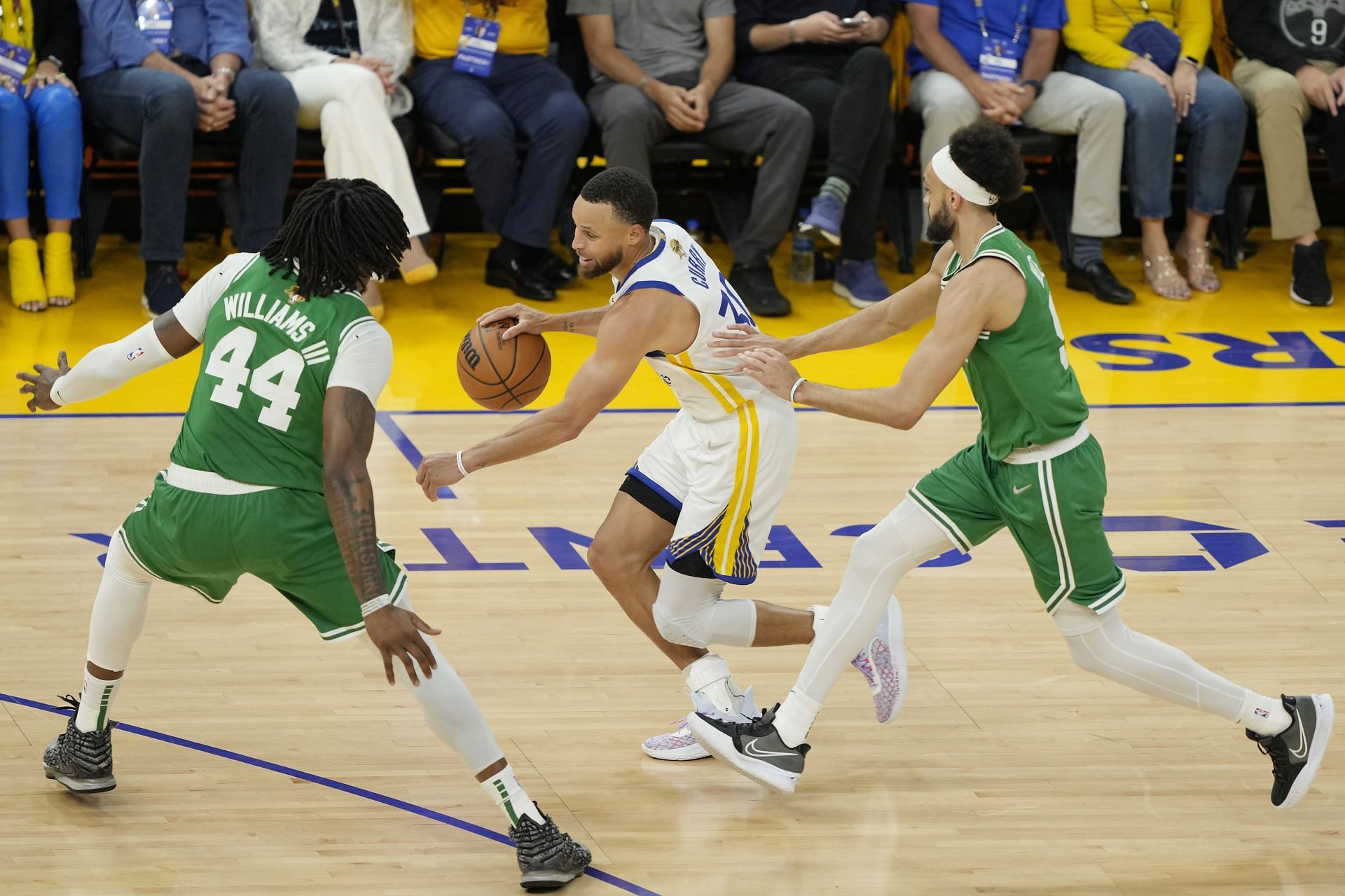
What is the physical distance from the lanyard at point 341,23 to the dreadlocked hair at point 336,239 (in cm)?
481

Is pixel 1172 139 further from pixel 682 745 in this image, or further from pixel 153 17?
pixel 682 745

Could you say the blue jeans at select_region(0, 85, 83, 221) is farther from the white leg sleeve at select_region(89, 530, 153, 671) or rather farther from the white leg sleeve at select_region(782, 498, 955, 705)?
the white leg sleeve at select_region(782, 498, 955, 705)

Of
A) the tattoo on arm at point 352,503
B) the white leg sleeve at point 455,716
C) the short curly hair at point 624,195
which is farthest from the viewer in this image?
the short curly hair at point 624,195

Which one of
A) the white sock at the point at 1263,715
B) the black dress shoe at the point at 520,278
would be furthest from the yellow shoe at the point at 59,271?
the white sock at the point at 1263,715

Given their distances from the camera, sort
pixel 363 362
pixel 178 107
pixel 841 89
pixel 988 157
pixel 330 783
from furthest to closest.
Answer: pixel 841 89 → pixel 178 107 → pixel 330 783 → pixel 988 157 → pixel 363 362

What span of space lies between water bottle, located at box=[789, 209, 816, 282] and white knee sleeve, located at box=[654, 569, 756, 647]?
4.67 meters

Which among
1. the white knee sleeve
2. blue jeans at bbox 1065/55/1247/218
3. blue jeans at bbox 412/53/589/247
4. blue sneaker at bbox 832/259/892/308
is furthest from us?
blue jeans at bbox 1065/55/1247/218

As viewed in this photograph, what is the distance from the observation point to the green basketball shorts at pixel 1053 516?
3.69 metres

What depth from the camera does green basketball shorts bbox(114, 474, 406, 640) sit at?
3.39 m

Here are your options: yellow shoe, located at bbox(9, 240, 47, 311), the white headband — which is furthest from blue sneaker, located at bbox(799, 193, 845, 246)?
the white headband

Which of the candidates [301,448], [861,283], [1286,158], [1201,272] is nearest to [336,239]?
[301,448]

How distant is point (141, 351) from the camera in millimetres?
3584

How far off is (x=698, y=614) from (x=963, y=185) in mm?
1202

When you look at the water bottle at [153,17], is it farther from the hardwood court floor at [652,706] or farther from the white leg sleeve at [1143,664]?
the white leg sleeve at [1143,664]
